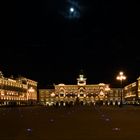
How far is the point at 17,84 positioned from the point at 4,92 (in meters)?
28.1

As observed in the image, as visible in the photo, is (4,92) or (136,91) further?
(136,91)

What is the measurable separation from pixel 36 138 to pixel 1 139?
1171 mm

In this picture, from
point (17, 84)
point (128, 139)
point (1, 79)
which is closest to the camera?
point (128, 139)

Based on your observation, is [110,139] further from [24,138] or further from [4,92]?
[4,92]

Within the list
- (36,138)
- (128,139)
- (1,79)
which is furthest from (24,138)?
(1,79)

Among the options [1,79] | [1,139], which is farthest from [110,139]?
[1,79]

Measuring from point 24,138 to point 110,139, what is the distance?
2882 mm

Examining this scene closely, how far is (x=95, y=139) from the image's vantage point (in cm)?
1395

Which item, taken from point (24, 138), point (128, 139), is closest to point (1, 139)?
point (24, 138)

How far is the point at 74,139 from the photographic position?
13.9 m

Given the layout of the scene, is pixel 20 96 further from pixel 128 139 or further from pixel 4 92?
pixel 128 139

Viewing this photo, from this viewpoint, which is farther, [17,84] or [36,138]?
[17,84]

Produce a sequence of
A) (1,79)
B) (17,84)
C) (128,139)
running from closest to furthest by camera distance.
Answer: (128,139) < (1,79) < (17,84)

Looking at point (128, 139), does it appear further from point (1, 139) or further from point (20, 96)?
point (20, 96)
